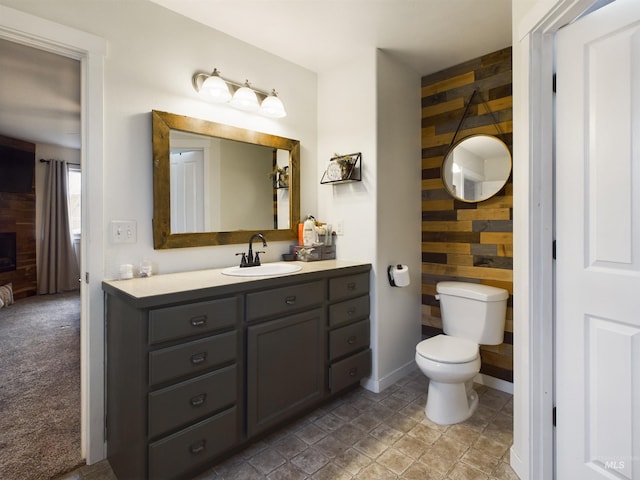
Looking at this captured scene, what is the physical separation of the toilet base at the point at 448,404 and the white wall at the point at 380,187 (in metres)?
0.45

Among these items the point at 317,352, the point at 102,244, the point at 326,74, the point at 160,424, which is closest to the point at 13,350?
the point at 102,244

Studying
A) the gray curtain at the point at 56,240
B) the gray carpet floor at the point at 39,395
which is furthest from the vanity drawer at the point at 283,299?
the gray curtain at the point at 56,240

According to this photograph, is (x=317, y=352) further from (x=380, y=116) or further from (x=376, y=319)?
(x=380, y=116)

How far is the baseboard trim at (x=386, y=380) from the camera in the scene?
7.71 ft

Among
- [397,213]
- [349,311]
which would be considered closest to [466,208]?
[397,213]

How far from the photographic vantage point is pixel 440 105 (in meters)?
2.66

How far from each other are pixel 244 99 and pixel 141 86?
0.60m

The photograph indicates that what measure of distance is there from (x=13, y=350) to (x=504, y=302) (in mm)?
4185

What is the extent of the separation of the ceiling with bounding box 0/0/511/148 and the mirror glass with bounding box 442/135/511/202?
665mm

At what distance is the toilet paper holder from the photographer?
2.38 metres

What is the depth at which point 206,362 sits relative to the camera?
1.46 meters

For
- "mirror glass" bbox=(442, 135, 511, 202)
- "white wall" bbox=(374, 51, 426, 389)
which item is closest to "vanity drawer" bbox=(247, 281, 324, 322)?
"white wall" bbox=(374, 51, 426, 389)

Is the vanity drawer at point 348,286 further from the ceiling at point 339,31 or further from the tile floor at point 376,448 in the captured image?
the ceiling at point 339,31

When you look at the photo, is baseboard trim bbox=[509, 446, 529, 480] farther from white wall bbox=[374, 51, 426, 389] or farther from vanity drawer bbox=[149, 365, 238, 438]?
vanity drawer bbox=[149, 365, 238, 438]
